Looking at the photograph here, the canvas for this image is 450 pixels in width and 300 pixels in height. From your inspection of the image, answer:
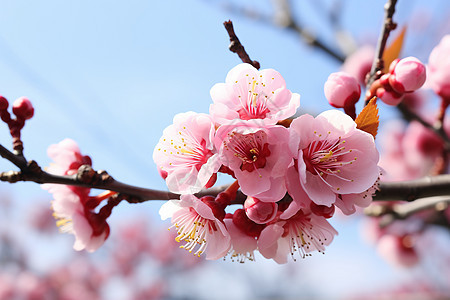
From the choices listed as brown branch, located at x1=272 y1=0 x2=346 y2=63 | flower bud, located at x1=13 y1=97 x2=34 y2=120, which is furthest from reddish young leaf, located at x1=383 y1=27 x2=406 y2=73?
brown branch, located at x1=272 y1=0 x2=346 y2=63

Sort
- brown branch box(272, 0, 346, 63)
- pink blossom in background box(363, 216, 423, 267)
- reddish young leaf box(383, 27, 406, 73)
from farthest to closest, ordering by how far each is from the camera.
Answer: pink blossom in background box(363, 216, 423, 267)
brown branch box(272, 0, 346, 63)
reddish young leaf box(383, 27, 406, 73)

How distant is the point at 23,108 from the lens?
0.94 m

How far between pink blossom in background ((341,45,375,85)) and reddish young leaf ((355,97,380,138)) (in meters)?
1.45

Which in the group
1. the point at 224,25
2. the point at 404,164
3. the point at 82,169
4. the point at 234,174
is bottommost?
the point at 82,169

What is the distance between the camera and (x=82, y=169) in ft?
2.79

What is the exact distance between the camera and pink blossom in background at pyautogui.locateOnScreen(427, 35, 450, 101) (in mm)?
1121

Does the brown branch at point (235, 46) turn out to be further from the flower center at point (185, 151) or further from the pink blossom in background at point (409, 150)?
the pink blossom in background at point (409, 150)

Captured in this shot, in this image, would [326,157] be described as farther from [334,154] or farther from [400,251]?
[400,251]

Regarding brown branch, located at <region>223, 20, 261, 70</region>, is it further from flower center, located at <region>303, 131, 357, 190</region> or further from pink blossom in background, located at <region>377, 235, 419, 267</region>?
pink blossom in background, located at <region>377, 235, 419, 267</region>

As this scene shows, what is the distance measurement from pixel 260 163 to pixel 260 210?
0.09 m

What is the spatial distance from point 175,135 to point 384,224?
4.82 ft

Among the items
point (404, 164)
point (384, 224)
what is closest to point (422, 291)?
point (404, 164)

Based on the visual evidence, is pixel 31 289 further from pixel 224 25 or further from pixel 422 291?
pixel 422 291

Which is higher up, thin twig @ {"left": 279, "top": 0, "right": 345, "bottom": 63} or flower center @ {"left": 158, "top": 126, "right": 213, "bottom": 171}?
thin twig @ {"left": 279, "top": 0, "right": 345, "bottom": 63}
